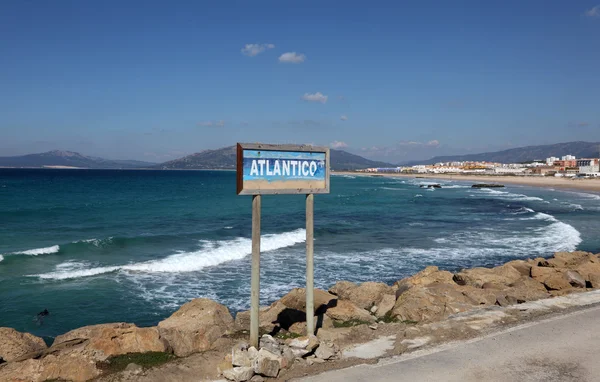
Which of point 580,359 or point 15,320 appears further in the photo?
point 15,320

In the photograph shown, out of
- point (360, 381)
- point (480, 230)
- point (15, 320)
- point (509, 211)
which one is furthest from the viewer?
point (509, 211)

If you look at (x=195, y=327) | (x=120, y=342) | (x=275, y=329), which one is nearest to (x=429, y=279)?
(x=275, y=329)

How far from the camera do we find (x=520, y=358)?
22.9 ft

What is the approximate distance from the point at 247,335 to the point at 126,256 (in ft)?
48.1

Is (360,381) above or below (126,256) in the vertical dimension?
above

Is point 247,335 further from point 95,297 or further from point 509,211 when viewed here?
point 509,211

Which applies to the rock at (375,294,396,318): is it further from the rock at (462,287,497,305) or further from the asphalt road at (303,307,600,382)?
the asphalt road at (303,307,600,382)

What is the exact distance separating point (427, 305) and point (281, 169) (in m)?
4.38

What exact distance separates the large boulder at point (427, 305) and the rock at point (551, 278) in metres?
3.82

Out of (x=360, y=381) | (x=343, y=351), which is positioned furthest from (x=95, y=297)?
(x=360, y=381)

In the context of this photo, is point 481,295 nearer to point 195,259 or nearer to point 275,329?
point 275,329

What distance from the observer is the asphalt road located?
6.36 metres

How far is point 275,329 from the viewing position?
8.91 metres

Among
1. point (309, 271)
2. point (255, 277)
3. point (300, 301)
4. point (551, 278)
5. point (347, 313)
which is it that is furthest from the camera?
point (551, 278)
